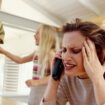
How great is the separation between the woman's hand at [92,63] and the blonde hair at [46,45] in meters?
0.72

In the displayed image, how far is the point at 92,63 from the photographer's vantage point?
0.97 metres

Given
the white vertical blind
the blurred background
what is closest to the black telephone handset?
the blurred background

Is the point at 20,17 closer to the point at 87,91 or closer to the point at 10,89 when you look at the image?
the point at 10,89

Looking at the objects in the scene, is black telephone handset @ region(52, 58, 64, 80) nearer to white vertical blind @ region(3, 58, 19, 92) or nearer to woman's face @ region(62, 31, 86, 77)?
woman's face @ region(62, 31, 86, 77)

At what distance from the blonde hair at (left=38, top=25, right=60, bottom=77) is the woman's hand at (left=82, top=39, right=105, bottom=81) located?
0.72m

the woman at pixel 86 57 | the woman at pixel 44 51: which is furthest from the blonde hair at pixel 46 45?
the woman at pixel 86 57

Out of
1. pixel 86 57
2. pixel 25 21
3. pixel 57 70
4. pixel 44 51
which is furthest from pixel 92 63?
pixel 25 21

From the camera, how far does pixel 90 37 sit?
3.21ft

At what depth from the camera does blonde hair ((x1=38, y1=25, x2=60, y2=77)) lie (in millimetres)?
1709

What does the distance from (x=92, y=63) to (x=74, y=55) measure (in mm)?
86

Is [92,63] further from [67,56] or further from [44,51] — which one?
[44,51]

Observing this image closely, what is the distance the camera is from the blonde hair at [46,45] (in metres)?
1.71

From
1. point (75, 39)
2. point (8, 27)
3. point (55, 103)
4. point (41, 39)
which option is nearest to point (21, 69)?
point (8, 27)

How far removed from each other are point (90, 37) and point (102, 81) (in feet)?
0.64
